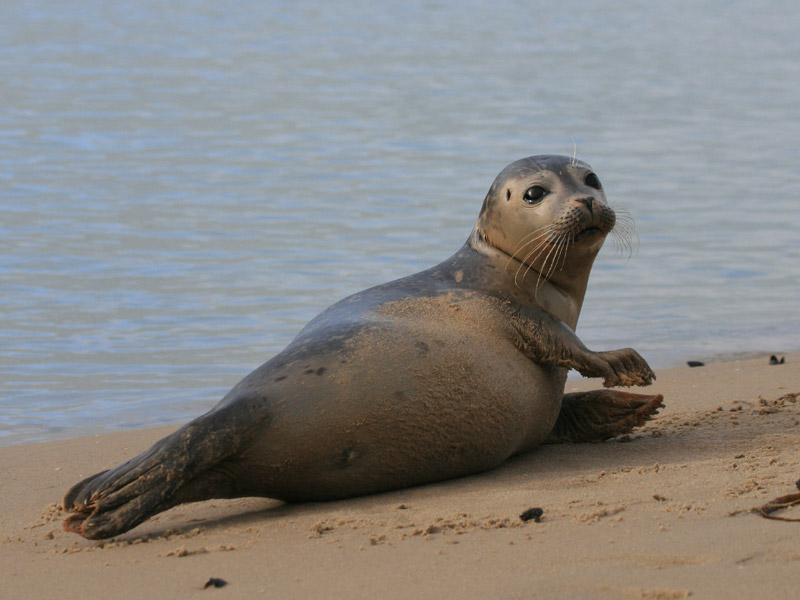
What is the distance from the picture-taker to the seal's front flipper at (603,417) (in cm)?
547

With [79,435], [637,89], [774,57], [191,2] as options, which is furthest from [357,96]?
[191,2]

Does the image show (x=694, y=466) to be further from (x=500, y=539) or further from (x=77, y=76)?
(x=77, y=76)

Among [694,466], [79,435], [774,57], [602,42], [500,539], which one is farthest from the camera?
[602,42]

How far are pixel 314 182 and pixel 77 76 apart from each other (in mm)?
9621

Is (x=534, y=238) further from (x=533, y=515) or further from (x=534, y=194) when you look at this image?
(x=533, y=515)

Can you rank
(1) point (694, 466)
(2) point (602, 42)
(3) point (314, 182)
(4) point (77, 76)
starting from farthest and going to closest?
(2) point (602, 42) < (4) point (77, 76) < (3) point (314, 182) < (1) point (694, 466)

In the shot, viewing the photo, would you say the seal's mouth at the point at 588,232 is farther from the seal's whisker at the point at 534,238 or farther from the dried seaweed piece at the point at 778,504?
the dried seaweed piece at the point at 778,504

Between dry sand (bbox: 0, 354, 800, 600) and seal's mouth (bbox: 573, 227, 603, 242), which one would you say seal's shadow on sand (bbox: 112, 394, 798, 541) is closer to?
dry sand (bbox: 0, 354, 800, 600)

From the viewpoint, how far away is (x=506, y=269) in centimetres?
541

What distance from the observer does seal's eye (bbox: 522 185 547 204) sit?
Answer: 5340 millimetres

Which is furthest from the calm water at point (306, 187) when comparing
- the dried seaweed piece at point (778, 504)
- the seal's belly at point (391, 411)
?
the dried seaweed piece at point (778, 504)

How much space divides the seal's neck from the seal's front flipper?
1.13 feet

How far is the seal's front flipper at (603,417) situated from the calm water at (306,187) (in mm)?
2245

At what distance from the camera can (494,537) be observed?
3908 mm
